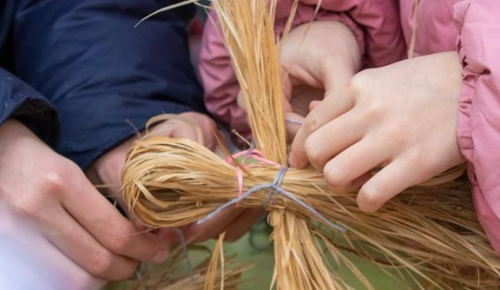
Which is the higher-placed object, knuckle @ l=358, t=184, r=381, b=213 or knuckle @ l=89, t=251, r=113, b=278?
knuckle @ l=358, t=184, r=381, b=213

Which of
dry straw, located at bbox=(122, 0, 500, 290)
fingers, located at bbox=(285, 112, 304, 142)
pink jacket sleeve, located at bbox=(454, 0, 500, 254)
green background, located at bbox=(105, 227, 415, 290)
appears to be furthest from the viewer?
green background, located at bbox=(105, 227, 415, 290)

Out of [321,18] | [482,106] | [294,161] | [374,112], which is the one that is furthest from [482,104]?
[321,18]

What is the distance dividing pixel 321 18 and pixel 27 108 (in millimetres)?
430

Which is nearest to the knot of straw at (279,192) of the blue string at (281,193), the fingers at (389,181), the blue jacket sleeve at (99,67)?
the blue string at (281,193)

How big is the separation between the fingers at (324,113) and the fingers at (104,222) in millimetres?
244

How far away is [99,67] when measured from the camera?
1.00 metres

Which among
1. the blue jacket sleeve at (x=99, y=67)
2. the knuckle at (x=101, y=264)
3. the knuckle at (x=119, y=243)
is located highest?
the blue jacket sleeve at (x=99, y=67)

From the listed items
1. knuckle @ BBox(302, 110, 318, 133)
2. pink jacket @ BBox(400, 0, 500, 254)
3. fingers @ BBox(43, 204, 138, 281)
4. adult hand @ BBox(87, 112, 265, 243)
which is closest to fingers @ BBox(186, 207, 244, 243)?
adult hand @ BBox(87, 112, 265, 243)

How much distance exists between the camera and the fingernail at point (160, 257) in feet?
2.93

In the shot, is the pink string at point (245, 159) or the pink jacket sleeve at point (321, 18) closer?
the pink string at point (245, 159)

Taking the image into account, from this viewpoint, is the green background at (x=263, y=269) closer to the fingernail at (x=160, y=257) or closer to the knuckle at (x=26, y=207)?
the fingernail at (x=160, y=257)

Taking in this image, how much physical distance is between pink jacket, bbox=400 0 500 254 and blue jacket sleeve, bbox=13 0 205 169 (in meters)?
0.45

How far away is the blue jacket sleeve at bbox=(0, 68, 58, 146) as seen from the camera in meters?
0.82

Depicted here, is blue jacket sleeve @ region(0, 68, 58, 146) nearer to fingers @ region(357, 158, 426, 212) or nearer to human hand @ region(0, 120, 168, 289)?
human hand @ region(0, 120, 168, 289)
